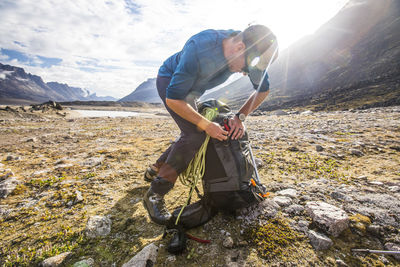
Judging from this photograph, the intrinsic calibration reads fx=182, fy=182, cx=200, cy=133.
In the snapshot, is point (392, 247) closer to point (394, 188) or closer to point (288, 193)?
point (288, 193)

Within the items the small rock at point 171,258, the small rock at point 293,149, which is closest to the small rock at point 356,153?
the small rock at point 293,149

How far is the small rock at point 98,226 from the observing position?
2398mm

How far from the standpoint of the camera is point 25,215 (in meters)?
2.77

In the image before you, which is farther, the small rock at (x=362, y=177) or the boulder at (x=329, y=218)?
the small rock at (x=362, y=177)

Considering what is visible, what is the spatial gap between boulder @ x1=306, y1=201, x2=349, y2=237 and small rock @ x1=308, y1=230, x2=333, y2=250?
0.13m

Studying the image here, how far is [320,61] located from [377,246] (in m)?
125

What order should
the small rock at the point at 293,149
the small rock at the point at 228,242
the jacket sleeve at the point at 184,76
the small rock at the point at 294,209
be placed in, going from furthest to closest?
the small rock at the point at 293,149
the small rock at the point at 294,209
the jacket sleeve at the point at 184,76
the small rock at the point at 228,242

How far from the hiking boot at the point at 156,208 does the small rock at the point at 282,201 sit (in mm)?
1618

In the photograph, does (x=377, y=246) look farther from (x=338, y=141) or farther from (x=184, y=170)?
(x=338, y=141)

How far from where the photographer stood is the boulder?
2.09 m

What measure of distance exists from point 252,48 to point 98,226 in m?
3.22

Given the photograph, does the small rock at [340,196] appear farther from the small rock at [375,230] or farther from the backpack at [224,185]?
the backpack at [224,185]

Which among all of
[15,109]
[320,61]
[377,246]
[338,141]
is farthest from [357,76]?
[15,109]

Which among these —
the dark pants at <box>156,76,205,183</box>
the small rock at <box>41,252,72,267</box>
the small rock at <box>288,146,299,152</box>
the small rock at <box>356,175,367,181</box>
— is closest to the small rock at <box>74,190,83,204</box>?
the small rock at <box>41,252,72,267</box>
